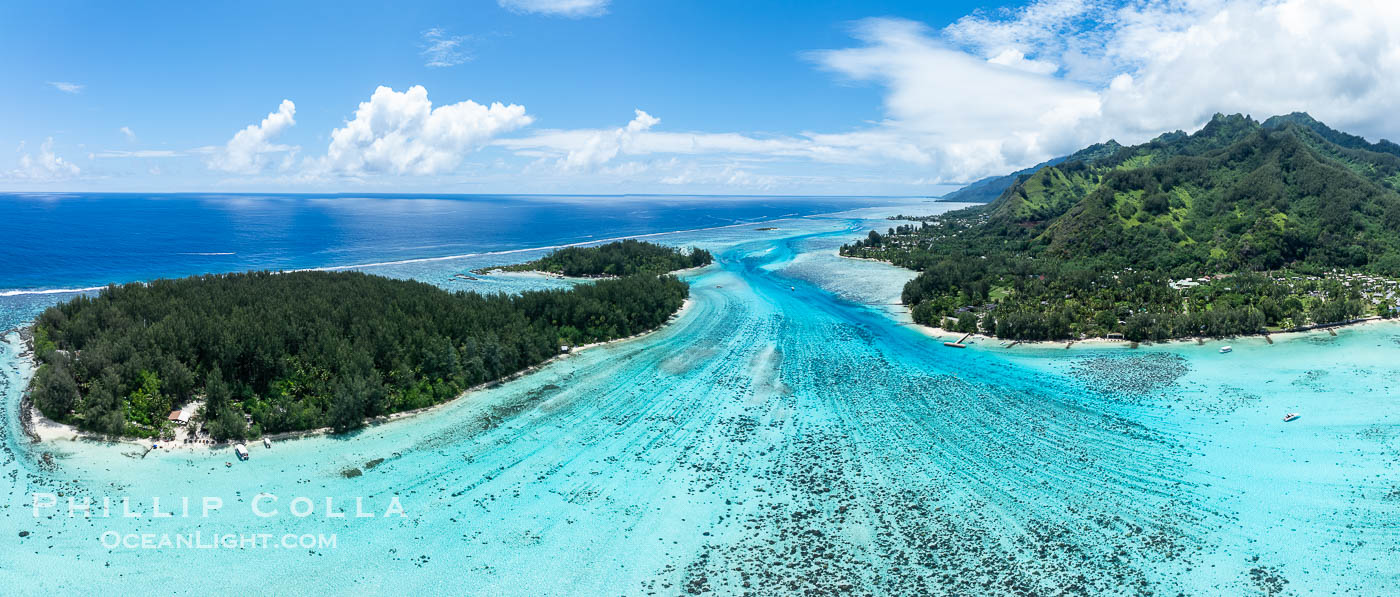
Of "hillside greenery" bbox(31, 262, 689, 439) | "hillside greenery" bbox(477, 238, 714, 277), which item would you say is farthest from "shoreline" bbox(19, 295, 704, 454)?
"hillside greenery" bbox(477, 238, 714, 277)

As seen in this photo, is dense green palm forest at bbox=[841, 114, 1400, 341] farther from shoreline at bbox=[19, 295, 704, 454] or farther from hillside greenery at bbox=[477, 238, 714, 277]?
shoreline at bbox=[19, 295, 704, 454]

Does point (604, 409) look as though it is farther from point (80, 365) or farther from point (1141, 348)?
point (1141, 348)

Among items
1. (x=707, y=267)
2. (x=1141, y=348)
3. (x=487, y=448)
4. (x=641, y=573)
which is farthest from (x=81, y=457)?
(x=707, y=267)

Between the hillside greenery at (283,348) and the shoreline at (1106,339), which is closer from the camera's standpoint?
the hillside greenery at (283,348)

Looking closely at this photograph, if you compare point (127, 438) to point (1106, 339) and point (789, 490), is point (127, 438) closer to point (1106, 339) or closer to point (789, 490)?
point (789, 490)

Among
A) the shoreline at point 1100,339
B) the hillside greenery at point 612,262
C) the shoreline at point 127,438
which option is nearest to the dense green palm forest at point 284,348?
the shoreline at point 127,438

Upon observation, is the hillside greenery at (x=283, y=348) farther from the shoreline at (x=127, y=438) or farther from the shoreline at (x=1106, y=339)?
the shoreline at (x=1106, y=339)
